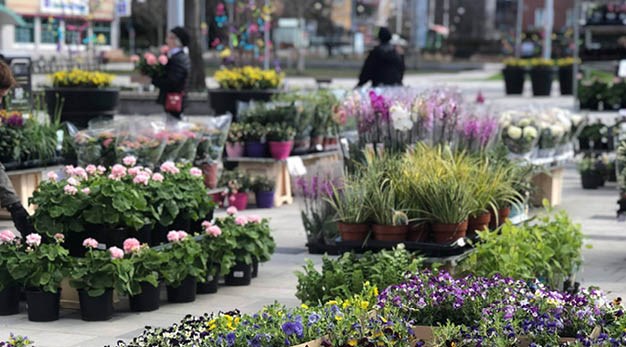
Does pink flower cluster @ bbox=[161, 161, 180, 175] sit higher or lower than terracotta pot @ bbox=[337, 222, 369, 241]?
higher

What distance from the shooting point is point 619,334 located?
5766mm

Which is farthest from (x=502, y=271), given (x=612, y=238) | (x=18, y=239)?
(x=612, y=238)

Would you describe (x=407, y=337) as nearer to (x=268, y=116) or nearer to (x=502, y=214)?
(x=502, y=214)

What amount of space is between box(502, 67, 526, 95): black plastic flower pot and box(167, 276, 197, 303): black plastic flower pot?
32.4 m

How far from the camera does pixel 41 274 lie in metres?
8.11

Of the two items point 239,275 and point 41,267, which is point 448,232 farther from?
point 41,267

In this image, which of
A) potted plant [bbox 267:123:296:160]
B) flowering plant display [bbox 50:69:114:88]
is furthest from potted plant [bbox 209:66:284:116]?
potted plant [bbox 267:123:296:160]

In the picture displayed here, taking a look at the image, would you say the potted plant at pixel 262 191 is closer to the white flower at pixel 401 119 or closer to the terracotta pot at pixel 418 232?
the white flower at pixel 401 119

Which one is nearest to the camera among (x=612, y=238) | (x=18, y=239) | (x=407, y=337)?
(x=407, y=337)

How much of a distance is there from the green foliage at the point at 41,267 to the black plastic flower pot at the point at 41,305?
5cm

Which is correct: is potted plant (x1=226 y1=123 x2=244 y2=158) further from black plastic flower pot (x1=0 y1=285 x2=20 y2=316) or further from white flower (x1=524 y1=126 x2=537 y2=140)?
black plastic flower pot (x1=0 y1=285 x2=20 y2=316)

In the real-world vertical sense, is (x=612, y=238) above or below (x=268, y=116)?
below

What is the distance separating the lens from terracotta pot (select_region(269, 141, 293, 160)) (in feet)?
48.2

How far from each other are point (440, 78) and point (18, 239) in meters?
44.2
